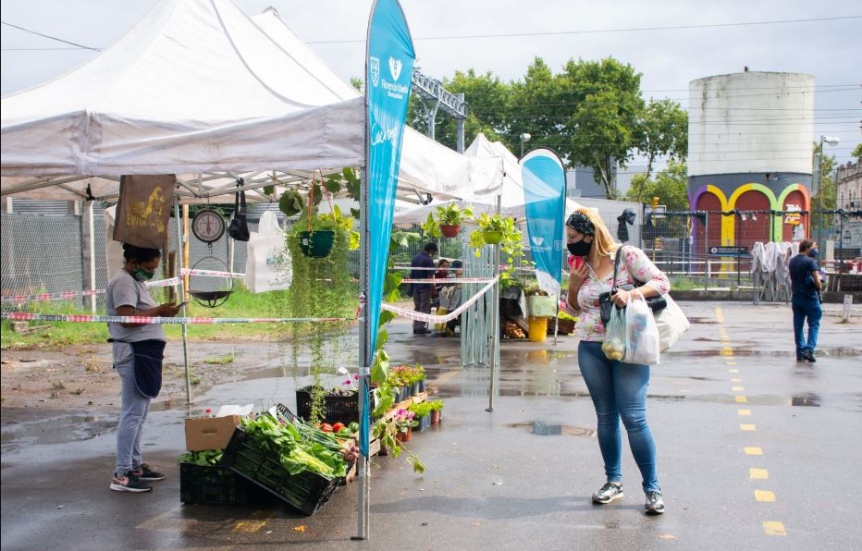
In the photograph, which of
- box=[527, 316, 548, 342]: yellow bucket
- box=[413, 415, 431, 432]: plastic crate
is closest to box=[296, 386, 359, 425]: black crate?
box=[413, 415, 431, 432]: plastic crate

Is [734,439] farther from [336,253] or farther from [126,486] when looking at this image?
[126,486]

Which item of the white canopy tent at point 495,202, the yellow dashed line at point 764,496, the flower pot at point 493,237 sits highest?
the white canopy tent at point 495,202

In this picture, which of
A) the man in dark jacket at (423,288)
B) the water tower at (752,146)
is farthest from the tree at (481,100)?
the man in dark jacket at (423,288)

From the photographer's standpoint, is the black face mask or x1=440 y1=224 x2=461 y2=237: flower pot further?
x1=440 y1=224 x2=461 y2=237: flower pot

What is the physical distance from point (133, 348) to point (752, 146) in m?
42.4

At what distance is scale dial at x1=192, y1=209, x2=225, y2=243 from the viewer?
11.4 meters

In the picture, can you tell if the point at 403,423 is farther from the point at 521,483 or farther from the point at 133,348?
the point at 133,348

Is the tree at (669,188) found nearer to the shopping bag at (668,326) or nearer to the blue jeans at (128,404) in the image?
the shopping bag at (668,326)

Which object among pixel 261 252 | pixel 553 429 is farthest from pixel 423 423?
pixel 261 252

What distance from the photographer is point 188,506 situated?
636cm

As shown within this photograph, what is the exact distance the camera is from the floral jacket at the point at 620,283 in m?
6.19

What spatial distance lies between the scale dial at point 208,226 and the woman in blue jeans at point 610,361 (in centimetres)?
611

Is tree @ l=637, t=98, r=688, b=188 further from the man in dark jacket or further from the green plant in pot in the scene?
the green plant in pot

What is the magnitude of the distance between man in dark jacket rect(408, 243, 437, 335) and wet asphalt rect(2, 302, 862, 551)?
7.11 meters
